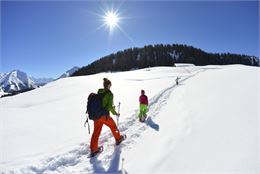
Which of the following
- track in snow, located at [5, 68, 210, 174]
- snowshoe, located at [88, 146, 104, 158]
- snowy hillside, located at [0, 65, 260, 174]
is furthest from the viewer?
snowshoe, located at [88, 146, 104, 158]

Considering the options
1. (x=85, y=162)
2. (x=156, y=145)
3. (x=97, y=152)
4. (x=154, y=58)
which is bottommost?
(x=85, y=162)

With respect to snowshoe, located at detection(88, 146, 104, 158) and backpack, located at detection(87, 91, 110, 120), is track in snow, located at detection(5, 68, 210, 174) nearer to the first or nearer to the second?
snowshoe, located at detection(88, 146, 104, 158)

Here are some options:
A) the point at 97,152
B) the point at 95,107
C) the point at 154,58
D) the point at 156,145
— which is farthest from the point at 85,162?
the point at 154,58

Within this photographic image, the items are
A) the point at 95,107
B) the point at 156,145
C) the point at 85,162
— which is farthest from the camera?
the point at 156,145

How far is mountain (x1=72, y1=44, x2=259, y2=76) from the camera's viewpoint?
4813 inches

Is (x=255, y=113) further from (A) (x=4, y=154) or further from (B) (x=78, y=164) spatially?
(A) (x=4, y=154)

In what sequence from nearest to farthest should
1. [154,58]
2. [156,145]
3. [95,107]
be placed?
1. [95,107]
2. [156,145]
3. [154,58]

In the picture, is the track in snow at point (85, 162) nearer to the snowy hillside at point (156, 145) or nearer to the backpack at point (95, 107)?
the snowy hillside at point (156, 145)

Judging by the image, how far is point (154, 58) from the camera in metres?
131

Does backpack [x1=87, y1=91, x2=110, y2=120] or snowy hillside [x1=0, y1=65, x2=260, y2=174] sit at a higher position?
backpack [x1=87, y1=91, x2=110, y2=120]

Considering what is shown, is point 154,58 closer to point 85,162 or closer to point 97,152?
point 97,152

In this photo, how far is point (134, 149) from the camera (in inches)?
277

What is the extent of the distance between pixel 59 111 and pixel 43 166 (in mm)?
7843

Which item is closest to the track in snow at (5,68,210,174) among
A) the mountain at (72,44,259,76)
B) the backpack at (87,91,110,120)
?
the backpack at (87,91,110,120)
